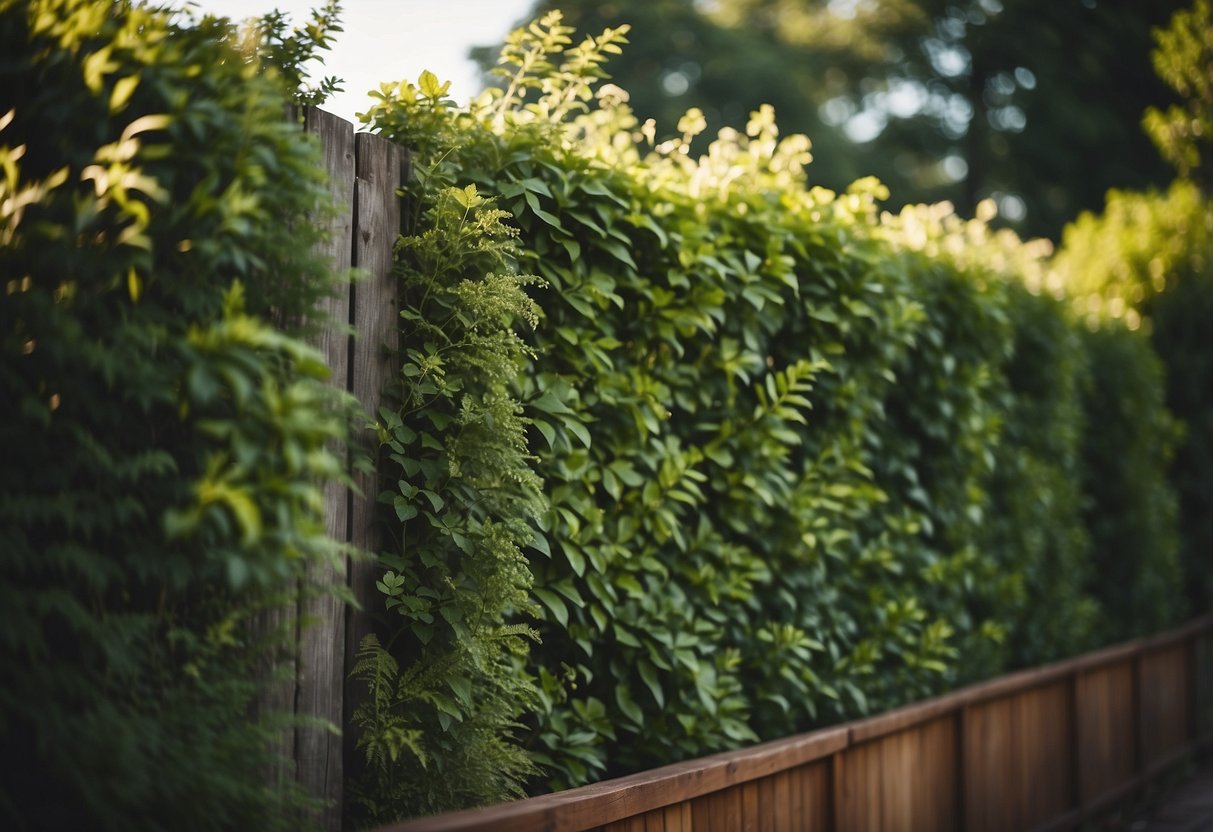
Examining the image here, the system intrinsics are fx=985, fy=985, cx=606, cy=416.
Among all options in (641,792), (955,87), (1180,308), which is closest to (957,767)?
(641,792)

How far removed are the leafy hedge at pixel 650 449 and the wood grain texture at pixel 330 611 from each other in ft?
0.44

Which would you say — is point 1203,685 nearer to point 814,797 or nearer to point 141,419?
point 814,797

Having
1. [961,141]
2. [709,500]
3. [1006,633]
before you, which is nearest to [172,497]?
[709,500]

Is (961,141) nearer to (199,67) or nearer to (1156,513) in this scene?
(1156,513)

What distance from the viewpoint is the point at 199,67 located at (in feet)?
6.82

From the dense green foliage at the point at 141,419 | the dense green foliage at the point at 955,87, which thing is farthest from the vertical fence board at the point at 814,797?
the dense green foliage at the point at 955,87

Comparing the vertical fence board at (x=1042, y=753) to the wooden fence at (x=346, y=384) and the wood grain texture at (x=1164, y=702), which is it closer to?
the wood grain texture at (x=1164, y=702)

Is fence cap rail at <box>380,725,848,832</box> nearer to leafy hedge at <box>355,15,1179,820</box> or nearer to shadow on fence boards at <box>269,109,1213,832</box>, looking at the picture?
shadow on fence boards at <box>269,109,1213,832</box>

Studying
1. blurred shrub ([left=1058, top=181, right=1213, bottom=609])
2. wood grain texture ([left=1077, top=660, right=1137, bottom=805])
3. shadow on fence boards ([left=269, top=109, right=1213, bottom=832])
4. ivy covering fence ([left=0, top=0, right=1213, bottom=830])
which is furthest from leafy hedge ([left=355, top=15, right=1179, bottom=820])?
blurred shrub ([left=1058, top=181, right=1213, bottom=609])

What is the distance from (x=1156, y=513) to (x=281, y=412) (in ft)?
26.3

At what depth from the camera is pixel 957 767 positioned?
4.98 metres

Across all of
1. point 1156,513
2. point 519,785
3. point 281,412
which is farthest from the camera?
point 1156,513

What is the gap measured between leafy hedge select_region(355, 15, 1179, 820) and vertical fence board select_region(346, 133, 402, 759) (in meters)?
0.06

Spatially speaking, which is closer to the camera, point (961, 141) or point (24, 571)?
point (24, 571)
